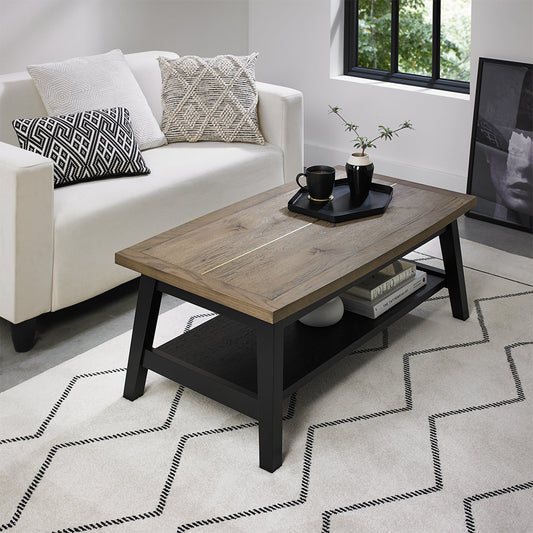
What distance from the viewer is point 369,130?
4.48 metres

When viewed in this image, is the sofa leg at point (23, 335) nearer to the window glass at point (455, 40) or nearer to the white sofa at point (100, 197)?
the white sofa at point (100, 197)

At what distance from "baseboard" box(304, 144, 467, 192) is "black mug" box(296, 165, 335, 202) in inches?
68.0

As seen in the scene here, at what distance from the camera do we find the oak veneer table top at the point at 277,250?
208 centimetres

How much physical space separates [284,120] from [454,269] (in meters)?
1.24

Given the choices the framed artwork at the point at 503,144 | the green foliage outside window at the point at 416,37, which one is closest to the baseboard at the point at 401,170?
the framed artwork at the point at 503,144

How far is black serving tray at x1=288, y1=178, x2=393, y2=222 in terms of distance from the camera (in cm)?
259

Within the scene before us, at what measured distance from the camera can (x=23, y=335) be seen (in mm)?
Result: 2703

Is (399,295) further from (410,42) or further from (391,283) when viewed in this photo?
(410,42)

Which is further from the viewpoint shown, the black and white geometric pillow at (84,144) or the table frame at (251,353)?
the black and white geometric pillow at (84,144)

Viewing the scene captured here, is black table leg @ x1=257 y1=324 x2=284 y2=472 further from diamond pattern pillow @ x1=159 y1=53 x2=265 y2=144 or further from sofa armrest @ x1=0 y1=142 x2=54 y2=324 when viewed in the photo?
diamond pattern pillow @ x1=159 y1=53 x2=265 y2=144

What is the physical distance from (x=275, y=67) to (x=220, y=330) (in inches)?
106

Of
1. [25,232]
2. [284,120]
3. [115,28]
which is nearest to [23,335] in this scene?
[25,232]

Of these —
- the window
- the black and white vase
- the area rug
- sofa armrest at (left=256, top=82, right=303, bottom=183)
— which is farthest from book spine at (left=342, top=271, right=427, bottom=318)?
the window

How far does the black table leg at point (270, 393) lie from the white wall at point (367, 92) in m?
2.38
